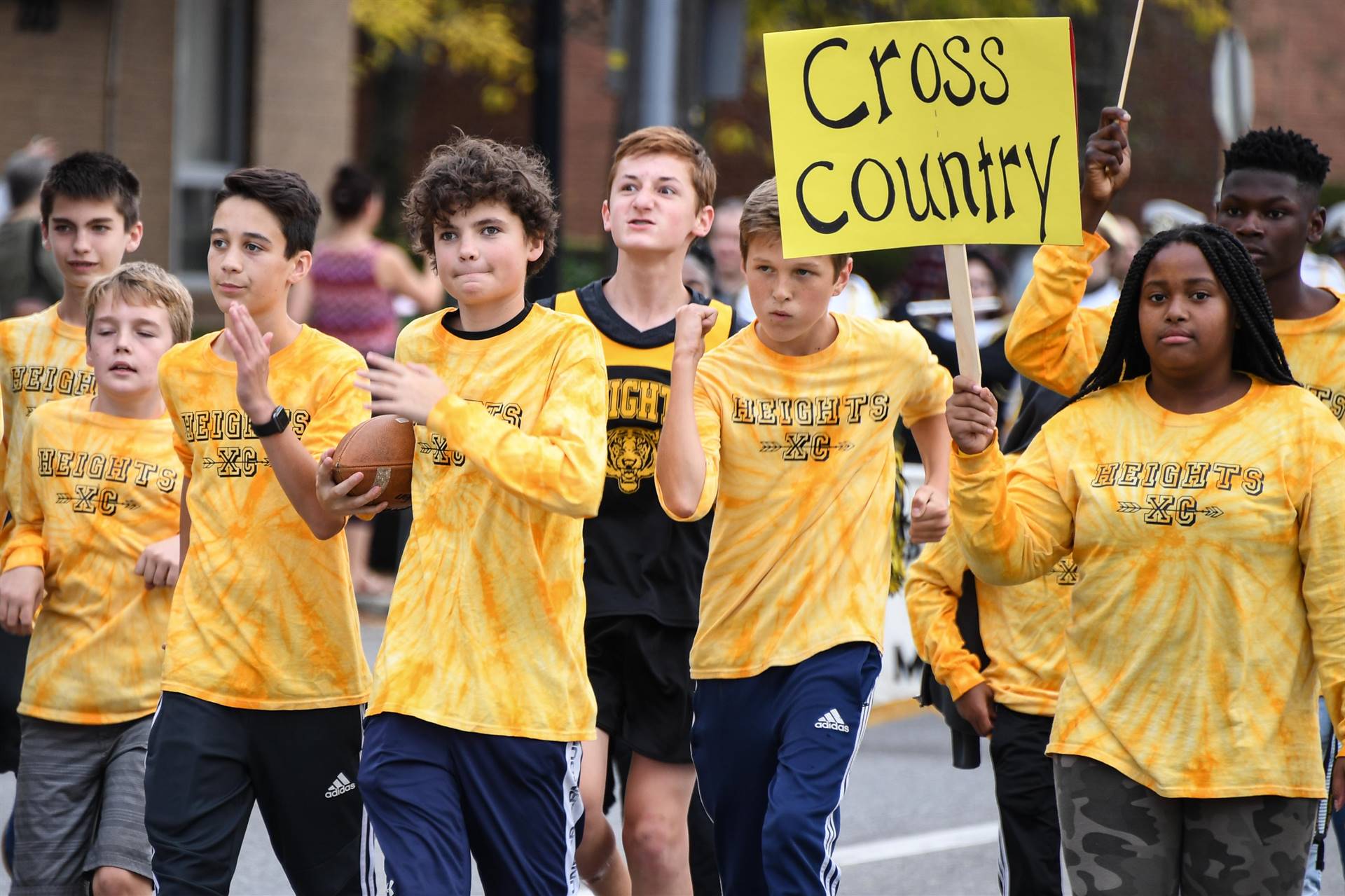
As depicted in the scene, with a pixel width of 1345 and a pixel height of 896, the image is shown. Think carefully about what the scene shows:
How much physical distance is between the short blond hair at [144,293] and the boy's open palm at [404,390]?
1.67m

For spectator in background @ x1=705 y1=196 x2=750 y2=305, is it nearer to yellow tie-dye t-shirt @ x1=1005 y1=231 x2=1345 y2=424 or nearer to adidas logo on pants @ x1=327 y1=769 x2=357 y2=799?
yellow tie-dye t-shirt @ x1=1005 y1=231 x2=1345 y2=424

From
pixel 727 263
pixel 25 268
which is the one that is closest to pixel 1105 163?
pixel 727 263

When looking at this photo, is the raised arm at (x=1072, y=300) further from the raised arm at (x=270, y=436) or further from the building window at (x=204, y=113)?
the building window at (x=204, y=113)

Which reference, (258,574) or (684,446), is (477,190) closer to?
(684,446)

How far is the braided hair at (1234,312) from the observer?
479 cm

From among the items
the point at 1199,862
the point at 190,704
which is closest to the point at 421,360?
the point at 190,704

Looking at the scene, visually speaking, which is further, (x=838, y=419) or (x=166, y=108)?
(x=166, y=108)

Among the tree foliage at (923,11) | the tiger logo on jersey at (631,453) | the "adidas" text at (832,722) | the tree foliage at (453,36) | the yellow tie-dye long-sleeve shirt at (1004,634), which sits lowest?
the "adidas" text at (832,722)

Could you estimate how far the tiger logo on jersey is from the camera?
5.95 m

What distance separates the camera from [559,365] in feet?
16.5

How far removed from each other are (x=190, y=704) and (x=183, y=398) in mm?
828

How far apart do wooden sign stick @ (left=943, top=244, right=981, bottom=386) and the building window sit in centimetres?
1344

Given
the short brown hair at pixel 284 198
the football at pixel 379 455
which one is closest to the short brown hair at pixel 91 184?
the short brown hair at pixel 284 198

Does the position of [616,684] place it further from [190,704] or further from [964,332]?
[964,332]
